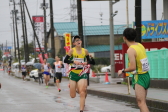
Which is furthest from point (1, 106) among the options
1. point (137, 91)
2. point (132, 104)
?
point (137, 91)

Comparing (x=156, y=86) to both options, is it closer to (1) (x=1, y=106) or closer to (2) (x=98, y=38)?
(1) (x=1, y=106)

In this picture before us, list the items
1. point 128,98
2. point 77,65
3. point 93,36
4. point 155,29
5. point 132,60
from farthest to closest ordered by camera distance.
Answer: point 93,36 → point 155,29 → point 128,98 → point 77,65 → point 132,60

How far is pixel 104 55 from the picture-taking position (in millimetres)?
80500

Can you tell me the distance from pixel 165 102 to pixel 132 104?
6.91 feet

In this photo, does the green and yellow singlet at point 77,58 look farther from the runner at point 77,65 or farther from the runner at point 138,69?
the runner at point 138,69

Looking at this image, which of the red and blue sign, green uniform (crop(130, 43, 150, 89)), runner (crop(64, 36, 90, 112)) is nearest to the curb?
runner (crop(64, 36, 90, 112))

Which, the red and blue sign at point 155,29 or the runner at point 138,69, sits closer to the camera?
the runner at point 138,69

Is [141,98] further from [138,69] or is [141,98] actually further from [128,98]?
[128,98]

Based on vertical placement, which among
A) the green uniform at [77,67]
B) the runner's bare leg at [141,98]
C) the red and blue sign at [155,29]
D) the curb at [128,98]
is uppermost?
the red and blue sign at [155,29]

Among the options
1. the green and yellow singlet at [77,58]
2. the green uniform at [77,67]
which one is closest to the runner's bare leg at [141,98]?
the green uniform at [77,67]

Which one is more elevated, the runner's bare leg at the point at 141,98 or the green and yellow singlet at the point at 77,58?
the green and yellow singlet at the point at 77,58

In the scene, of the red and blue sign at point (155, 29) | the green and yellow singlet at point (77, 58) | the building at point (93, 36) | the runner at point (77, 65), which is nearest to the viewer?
the runner at point (77, 65)

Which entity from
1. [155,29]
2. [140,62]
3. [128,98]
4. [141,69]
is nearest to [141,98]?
[141,69]

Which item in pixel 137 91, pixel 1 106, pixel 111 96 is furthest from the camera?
pixel 111 96
